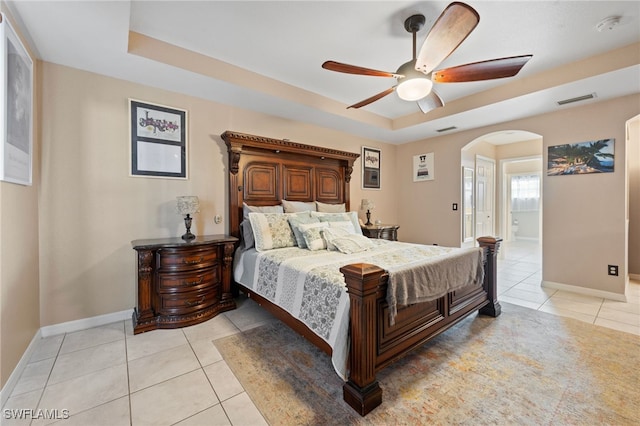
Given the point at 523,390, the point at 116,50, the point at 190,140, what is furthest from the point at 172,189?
the point at 523,390

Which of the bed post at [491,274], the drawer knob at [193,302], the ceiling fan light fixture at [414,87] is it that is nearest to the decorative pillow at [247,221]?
the drawer knob at [193,302]

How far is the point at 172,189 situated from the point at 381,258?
2.45 meters

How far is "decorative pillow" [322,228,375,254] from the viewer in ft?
9.00

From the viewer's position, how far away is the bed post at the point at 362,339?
4.84 feet

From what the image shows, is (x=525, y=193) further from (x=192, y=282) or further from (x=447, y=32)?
(x=192, y=282)

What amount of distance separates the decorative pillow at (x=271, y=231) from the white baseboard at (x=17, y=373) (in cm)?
188

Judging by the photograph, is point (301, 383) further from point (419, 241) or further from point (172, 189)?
point (419, 241)

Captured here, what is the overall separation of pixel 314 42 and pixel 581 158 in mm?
3717

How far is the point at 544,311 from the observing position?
2895 millimetres

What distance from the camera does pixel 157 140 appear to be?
291cm

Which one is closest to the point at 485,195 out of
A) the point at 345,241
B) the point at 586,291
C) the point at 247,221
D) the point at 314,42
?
the point at 586,291

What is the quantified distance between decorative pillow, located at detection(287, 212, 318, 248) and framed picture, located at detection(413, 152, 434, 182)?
2.90m

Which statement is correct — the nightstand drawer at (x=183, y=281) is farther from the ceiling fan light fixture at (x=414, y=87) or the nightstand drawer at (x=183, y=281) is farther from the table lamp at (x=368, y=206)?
the table lamp at (x=368, y=206)

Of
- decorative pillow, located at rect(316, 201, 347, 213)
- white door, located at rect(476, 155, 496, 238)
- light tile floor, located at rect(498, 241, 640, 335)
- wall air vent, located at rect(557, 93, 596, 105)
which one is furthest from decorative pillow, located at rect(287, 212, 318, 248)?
white door, located at rect(476, 155, 496, 238)
